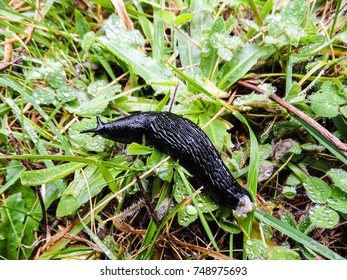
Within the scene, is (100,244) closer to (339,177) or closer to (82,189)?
(82,189)

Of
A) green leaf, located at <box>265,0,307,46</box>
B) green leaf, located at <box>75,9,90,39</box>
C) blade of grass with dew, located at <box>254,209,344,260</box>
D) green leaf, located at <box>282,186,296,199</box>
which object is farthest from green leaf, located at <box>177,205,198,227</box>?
green leaf, located at <box>75,9,90,39</box>

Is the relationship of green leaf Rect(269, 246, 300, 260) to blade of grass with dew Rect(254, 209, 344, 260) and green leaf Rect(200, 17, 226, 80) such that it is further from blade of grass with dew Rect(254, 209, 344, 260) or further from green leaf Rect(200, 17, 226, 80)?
green leaf Rect(200, 17, 226, 80)

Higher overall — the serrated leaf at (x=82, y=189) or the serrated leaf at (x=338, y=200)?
the serrated leaf at (x=338, y=200)

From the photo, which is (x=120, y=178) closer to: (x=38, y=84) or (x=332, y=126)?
(x=38, y=84)

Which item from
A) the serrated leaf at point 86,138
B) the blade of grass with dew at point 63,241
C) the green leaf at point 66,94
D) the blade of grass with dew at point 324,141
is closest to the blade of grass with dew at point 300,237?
the blade of grass with dew at point 324,141

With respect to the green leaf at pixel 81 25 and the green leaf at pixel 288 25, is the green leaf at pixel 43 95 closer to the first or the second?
the green leaf at pixel 81 25

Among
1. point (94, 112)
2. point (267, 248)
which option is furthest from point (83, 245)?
point (267, 248)
